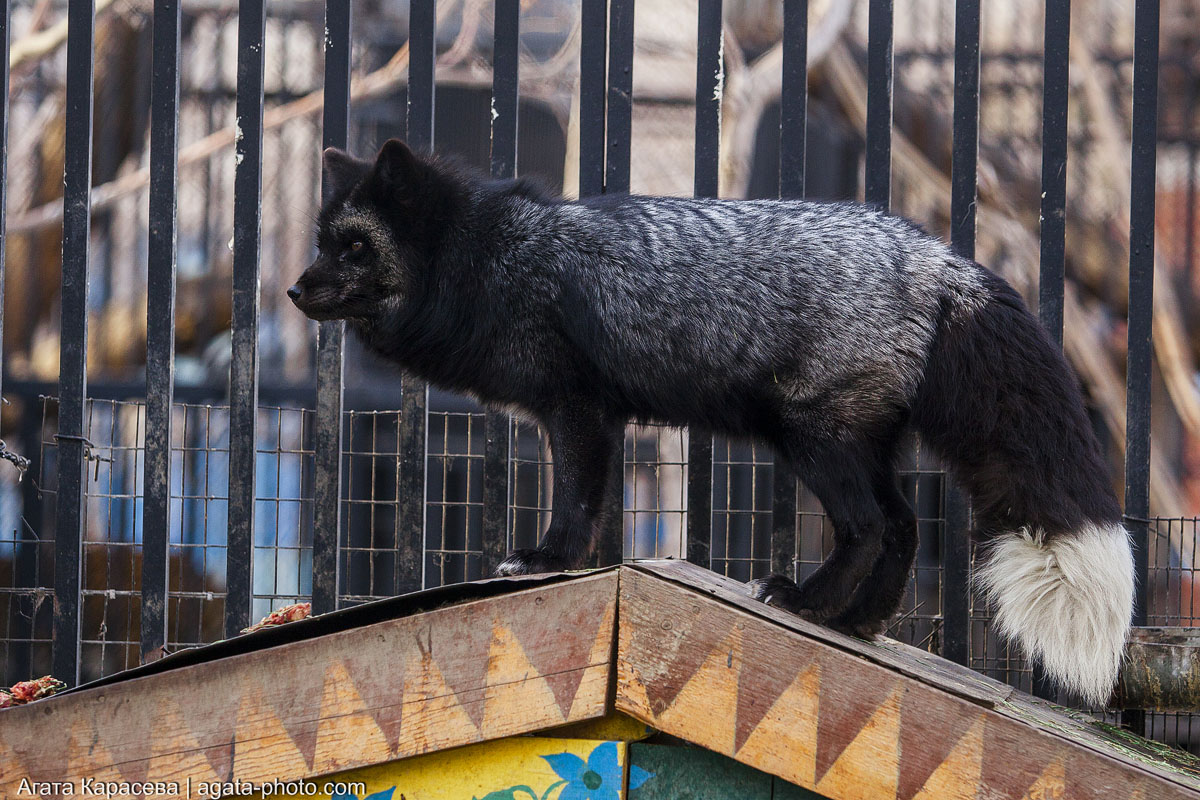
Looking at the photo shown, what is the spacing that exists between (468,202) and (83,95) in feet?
4.88

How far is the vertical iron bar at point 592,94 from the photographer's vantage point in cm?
338

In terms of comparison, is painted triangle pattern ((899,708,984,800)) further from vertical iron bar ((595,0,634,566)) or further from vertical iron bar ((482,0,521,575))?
vertical iron bar ((482,0,521,575))

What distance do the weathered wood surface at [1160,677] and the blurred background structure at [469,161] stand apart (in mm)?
2320

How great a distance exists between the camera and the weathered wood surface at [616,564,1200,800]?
1.88 meters

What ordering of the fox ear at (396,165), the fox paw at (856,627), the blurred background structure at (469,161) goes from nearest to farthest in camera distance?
the fox paw at (856,627) → the fox ear at (396,165) → the blurred background structure at (469,161)

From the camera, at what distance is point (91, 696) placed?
213cm

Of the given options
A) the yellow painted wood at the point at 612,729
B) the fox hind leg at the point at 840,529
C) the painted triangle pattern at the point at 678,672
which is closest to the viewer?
the painted triangle pattern at the point at 678,672

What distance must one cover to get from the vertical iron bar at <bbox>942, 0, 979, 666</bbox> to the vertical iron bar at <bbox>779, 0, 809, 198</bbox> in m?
0.50

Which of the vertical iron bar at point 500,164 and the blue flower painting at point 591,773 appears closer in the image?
the blue flower painting at point 591,773

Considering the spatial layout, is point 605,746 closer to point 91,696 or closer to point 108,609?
point 91,696

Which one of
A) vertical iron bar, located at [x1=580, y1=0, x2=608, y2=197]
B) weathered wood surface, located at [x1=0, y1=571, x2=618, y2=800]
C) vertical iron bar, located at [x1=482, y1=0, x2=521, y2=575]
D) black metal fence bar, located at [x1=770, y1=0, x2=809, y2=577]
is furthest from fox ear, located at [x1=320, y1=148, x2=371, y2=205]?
weathered wood surface, located at [x1=0, y1=571, x2=618, y2=800]

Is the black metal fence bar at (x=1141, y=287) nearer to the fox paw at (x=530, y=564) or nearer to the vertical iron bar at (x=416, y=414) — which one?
the fox paw at (x=530, y=564)

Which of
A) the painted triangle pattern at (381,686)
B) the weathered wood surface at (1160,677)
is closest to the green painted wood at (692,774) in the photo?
the painted triangle pattern at (381,686)

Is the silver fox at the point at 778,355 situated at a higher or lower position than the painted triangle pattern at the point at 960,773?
higher
